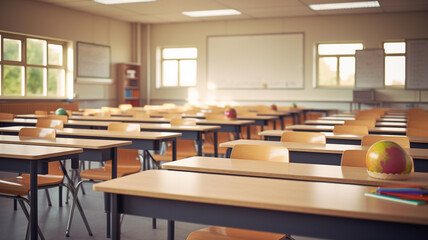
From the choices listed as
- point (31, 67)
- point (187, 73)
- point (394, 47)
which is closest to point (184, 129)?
point (31, 67)

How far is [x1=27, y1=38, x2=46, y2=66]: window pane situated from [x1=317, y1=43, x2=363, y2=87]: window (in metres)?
7.30

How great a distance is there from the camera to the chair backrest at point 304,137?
368cm

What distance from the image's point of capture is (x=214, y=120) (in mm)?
6719

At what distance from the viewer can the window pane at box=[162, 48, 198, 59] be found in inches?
575

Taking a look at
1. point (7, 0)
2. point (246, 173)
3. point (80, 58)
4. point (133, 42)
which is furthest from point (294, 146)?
point (133, 42)

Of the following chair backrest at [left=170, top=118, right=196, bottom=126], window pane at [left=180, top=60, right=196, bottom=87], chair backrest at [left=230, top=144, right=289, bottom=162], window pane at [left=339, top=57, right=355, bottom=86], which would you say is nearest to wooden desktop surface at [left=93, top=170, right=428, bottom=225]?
chair backrest at [left=230, top=144, right=289, bottom=162]

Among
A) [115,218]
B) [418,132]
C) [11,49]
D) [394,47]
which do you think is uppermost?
[394,47]

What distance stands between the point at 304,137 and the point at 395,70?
994 cm

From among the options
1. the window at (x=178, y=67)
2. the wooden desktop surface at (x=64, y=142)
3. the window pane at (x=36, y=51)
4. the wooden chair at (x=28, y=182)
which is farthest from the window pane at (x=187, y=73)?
the wooden desktop surface at (x=64, y=142)

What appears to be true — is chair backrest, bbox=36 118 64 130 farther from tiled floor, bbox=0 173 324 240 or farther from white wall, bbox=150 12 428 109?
white wall, bbox=150 12 428 109

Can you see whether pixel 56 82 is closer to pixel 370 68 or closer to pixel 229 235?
pixel 370 68

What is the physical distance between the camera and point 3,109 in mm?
10016

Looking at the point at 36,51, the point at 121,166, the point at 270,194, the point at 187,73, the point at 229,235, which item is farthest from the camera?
the point at 187,73

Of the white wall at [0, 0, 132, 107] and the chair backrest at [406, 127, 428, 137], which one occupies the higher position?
the white wall at [0, 0, 132, 107]
